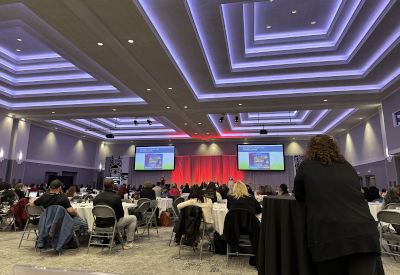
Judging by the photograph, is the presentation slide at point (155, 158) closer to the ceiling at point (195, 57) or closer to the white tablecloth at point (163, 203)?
the ceiling at point (195, 57)

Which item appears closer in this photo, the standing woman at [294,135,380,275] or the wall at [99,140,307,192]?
the standing woman at [294,135,380,275]

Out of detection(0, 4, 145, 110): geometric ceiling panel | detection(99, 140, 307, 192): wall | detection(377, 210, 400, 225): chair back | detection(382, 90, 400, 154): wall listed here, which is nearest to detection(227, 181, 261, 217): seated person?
detection(377, 210, 400, 225): chair back

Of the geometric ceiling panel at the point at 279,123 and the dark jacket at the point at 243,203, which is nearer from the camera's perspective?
the dark jacket at the point at 243,203

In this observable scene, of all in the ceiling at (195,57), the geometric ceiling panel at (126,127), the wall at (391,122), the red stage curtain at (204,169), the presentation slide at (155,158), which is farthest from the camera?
the presentation slide at (155,158)

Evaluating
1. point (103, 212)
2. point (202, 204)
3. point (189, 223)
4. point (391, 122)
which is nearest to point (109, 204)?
point (103, 212)

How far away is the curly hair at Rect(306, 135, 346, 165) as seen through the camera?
1.61 meters

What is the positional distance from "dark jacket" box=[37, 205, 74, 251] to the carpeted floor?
21 cm

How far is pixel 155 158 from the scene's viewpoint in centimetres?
1731

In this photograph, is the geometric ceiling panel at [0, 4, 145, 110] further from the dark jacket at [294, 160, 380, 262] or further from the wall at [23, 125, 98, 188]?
the dark jacket at [294, 160, 380, 262]

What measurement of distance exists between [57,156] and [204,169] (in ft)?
28.4

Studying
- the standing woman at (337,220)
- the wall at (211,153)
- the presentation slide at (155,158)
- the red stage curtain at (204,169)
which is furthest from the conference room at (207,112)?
the presentation slide at (155,158)

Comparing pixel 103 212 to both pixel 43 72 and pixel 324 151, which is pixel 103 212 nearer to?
pixel 324 151

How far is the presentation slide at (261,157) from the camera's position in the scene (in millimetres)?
16016

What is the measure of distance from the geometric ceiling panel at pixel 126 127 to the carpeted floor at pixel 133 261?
8822 mm
